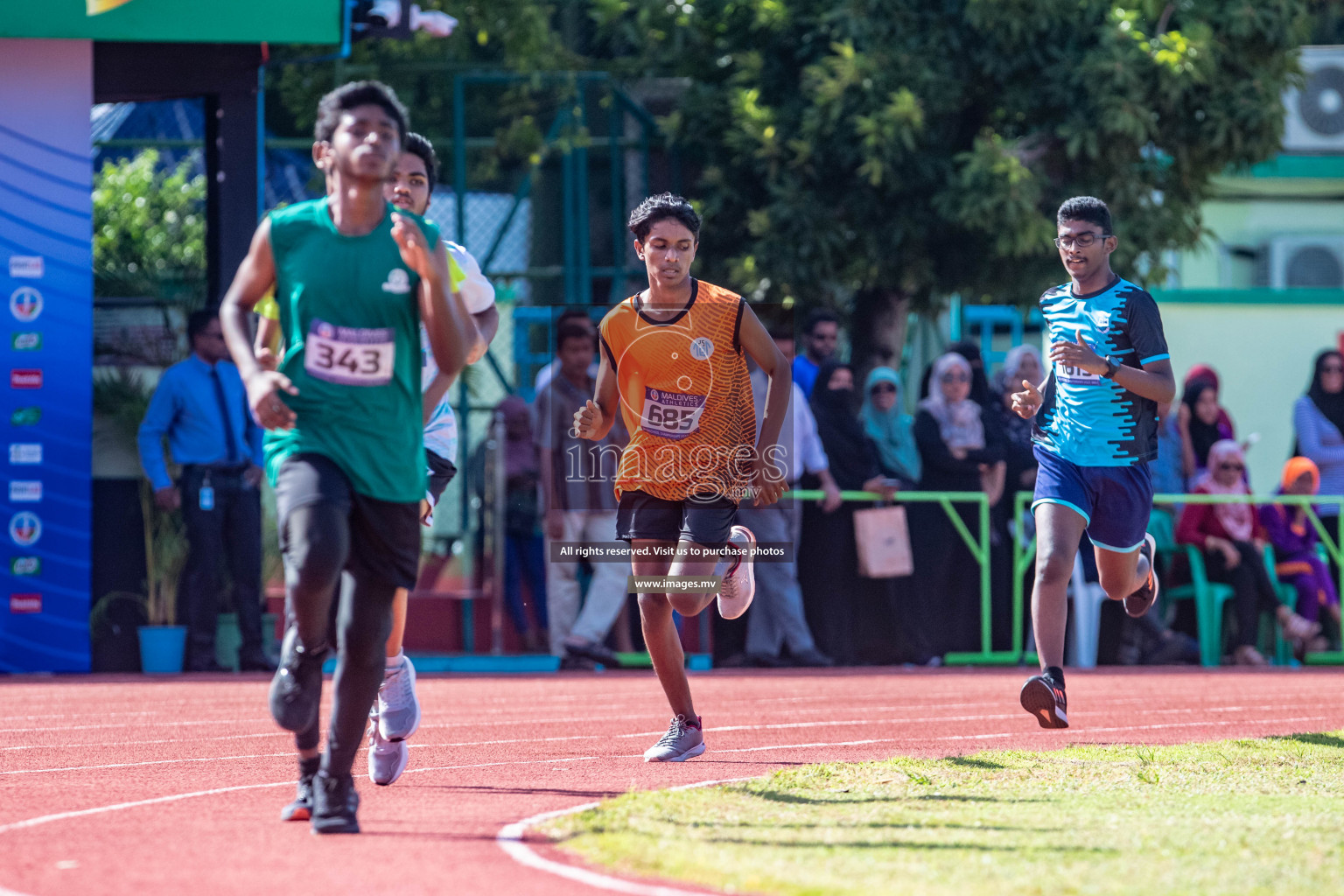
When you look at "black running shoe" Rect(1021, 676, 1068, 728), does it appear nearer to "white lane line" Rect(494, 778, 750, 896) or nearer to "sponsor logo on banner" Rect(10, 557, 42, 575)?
"white lane line" Rect(494, 778, 750, 896)

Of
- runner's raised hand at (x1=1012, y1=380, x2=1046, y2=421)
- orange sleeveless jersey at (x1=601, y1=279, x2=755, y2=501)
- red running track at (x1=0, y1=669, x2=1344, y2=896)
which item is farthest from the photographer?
runner's raised hand at (x1=1012, y1=380, x2=1046, y2=421)

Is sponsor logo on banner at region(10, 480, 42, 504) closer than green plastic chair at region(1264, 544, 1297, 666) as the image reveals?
Yes

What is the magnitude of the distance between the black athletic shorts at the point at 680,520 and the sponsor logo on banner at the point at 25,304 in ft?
25.6

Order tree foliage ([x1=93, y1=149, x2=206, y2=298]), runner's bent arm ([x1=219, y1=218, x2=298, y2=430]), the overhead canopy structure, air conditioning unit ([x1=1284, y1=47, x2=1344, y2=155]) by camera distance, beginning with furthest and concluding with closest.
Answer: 1. air conditioning unit ([x1=1284, y1=47, x2=1344, y2=155])
2. tree foliage ([x1=93, y1=149, x2=206, y2=298])
3. the overhead canopy structure
4. runner's bent arm ([x1=219, y1=218, x2=298, y2=430])

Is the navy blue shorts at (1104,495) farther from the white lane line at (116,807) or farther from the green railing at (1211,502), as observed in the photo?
the green railing at (1211,502)

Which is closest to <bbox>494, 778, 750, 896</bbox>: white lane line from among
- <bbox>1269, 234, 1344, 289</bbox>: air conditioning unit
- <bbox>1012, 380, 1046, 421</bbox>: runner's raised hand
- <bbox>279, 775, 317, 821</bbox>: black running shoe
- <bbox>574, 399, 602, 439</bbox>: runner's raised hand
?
<bbox>279, 775, 317, 821</bbox>: black running shoe

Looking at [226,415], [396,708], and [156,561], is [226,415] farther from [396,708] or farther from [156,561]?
[396,708]

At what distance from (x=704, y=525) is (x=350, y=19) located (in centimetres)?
807

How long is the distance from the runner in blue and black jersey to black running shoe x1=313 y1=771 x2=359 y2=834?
11.3 feet

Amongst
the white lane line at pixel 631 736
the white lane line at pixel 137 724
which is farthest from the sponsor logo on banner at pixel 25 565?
the white lane line at pixel 631 736

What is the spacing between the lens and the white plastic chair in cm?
1435

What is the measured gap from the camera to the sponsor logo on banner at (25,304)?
1373 centimetres

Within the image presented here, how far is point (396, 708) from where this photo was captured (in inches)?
266


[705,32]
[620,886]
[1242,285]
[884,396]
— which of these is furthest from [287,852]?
[1242,285]
